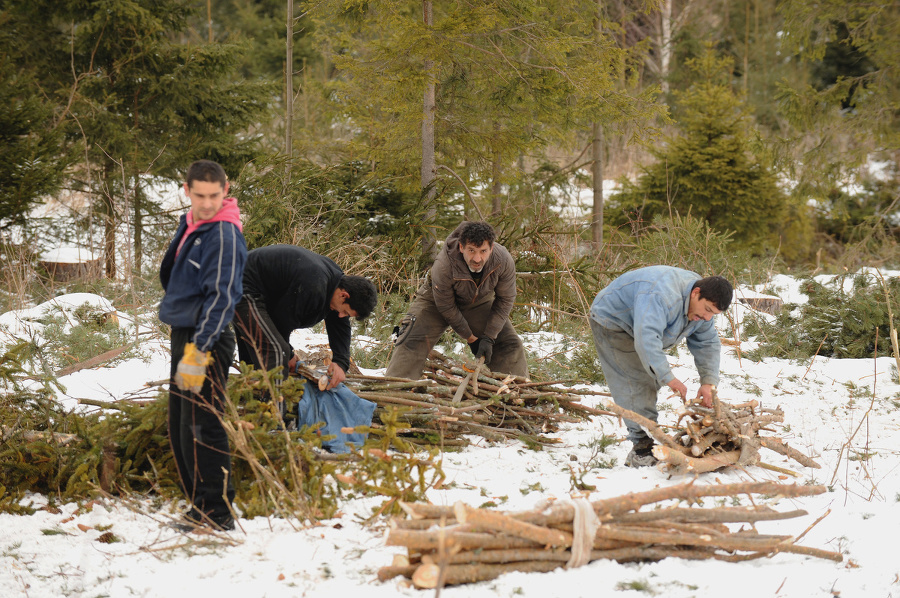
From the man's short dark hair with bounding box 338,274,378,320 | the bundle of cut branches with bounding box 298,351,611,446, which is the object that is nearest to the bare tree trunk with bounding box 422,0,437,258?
the bundle of cut branches with bounding box 298,351,611,446

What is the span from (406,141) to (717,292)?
5.57 meters

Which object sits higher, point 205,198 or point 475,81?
point 475,81

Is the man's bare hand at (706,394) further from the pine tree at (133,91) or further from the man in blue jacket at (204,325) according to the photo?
the pine tree at (133,91)

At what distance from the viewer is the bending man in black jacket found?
4016 millimetres

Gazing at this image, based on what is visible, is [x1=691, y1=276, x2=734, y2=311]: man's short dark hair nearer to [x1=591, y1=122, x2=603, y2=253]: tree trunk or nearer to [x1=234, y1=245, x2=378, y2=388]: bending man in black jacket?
[x1=234, y1=245, x2=378, y2=388]: bending man in black jacket

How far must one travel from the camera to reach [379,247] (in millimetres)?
8008

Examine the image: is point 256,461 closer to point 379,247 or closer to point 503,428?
point 503,428

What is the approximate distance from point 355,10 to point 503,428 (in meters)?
5.65

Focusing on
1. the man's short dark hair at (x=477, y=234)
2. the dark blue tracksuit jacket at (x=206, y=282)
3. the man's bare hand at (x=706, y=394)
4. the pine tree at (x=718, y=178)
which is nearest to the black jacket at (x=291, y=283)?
the dark blue tracksuit jacket at (x=206, y=282)

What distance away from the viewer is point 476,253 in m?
4.98

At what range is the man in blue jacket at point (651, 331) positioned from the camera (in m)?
3.96

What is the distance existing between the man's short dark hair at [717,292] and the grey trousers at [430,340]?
1.90 m

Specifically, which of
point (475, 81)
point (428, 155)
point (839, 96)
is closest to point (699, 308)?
point (428, 155)

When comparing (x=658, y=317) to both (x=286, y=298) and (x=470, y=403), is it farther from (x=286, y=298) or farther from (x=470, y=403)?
(x=286, y=298)
